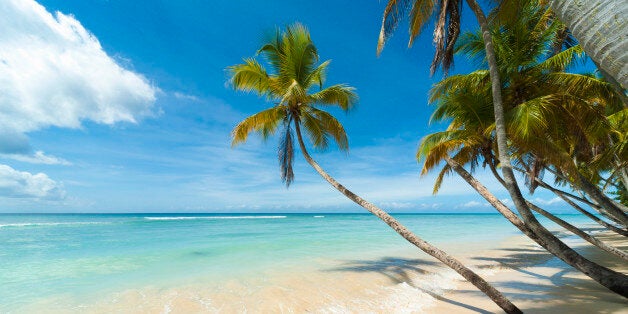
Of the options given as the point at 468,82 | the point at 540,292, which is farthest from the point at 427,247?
the point at 468,82

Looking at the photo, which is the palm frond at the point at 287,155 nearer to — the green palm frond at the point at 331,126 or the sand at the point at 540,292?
the green palm frond at the point at 331,126

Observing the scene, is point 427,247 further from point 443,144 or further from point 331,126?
point 331,126

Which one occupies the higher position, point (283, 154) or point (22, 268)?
point (283, 154)

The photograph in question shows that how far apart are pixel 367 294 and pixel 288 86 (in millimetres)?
5657

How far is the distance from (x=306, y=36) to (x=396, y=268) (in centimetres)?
748

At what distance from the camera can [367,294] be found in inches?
256

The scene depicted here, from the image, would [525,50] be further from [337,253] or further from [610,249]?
[337,253]

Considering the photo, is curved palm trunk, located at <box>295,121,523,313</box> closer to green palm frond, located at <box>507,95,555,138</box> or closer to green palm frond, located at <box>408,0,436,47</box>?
green palm frond, located at <box>507,95,555,138</box>

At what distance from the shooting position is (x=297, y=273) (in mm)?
8438

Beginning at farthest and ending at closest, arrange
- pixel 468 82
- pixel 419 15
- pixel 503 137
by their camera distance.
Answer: pixel 468 82 < pixel 419 15 < pixel 503 137

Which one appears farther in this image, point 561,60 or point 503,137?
point 561,60

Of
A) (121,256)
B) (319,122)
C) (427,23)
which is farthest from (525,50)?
(121,256)

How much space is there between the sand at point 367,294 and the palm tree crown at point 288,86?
9.63 ft

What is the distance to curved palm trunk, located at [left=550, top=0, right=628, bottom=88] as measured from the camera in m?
1.32
